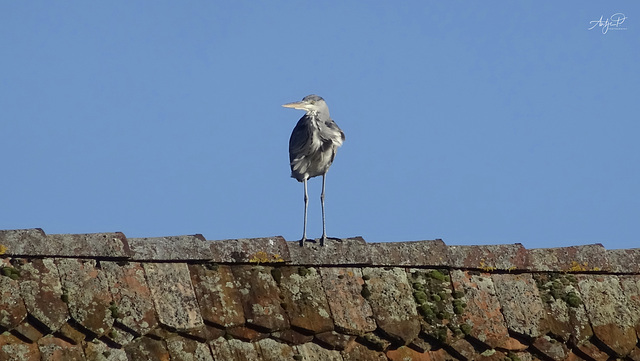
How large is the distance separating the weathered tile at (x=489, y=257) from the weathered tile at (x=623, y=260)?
823 millimetres

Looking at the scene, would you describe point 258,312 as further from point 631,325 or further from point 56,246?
point 631,325

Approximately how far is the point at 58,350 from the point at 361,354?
1.99m

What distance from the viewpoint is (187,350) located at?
629 cm

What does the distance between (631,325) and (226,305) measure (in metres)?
3.14

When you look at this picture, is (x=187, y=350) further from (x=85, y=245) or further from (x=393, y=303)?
(x=393, y=303)

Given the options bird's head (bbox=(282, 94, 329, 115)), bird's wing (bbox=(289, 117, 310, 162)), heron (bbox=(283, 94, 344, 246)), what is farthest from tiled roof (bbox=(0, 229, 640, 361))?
bird's head (bbox=(282, 94, 329, 115))

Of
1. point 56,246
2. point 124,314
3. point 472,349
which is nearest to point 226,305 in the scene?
point 124,314

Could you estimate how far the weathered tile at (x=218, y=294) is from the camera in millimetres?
6537

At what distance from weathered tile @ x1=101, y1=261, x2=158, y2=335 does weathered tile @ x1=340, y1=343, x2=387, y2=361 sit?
50.8 inches

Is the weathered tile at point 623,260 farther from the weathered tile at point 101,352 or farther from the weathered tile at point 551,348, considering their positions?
the weathered tile at point 101,352

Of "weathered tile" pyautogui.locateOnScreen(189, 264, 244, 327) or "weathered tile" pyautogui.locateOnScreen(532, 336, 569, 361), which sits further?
"weathered tile" pyautogui.locateOnScreen(532, 336, 569, 361)

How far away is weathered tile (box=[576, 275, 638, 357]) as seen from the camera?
25.0ft

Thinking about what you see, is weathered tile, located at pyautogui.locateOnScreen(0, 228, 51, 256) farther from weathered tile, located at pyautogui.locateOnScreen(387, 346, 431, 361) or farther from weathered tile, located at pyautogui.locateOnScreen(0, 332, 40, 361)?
weathered tile, located at pyautogui.locateOnScreen(387, 346, 431, 361)

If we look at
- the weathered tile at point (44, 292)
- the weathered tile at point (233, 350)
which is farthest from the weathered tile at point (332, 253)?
the weathered tile at point (44, 292)
